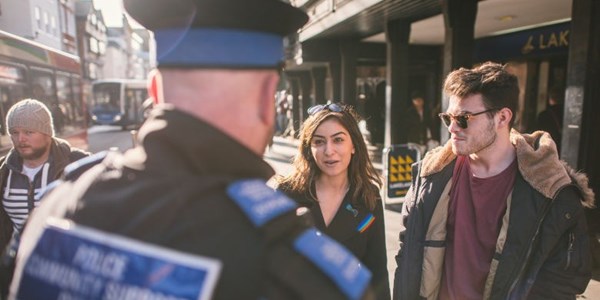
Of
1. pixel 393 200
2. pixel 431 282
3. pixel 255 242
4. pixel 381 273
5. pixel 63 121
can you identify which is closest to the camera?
pixel 255 242

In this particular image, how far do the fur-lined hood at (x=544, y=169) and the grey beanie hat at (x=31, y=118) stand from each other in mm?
3259

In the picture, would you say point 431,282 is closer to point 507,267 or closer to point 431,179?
point 507,267

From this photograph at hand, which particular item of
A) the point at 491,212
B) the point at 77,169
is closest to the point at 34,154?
the point at 77,169

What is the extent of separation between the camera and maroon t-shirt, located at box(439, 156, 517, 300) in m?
2.17

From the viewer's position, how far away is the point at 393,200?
750cm

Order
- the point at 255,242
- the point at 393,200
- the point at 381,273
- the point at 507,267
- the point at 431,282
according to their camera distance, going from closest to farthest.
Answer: the point at 255,242, the point at 507,267, the point at 431,282, the point at 381,273, the point at 393,200

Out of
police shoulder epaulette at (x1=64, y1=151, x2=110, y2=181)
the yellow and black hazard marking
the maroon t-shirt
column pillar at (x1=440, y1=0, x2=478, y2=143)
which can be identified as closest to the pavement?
the yellow and black hazard marking

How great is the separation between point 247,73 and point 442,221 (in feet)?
5.78

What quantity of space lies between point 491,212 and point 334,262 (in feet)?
5.45

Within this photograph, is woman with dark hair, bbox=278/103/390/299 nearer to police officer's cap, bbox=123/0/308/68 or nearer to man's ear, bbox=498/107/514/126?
man's ear, bbox=498/107/514/126

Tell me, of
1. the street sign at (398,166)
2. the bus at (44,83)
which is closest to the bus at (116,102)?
A: the bus at (44,83)

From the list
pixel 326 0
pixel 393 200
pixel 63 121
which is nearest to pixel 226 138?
pixel 393 200

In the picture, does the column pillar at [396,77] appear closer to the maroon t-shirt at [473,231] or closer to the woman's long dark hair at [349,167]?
the woman's long dark hair at [349,167]

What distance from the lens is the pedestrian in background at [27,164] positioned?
2.99 metres
